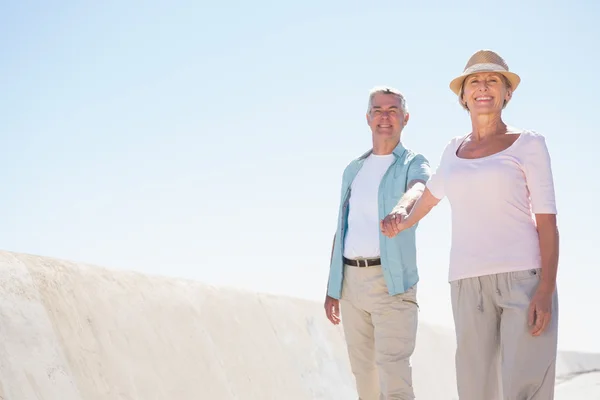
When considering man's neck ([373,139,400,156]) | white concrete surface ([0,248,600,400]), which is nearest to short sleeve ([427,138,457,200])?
man's neck ([373,139,400,156])

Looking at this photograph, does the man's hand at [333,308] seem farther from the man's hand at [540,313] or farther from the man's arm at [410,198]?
the man's hand at [540,313]

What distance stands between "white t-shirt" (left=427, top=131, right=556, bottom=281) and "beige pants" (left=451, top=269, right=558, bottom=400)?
0.05m

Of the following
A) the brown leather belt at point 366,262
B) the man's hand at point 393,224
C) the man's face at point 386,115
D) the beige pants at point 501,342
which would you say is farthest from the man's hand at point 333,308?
the beige pants at point 501,342

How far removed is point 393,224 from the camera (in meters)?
2.89

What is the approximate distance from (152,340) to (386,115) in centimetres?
237

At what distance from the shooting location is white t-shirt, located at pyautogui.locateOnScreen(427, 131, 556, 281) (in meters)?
2.46

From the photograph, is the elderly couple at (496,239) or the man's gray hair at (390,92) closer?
the elderly couple at (496,239)

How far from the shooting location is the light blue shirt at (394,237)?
3.45m

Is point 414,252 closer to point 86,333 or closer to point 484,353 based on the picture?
point 484,353

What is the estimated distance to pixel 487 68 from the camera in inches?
104

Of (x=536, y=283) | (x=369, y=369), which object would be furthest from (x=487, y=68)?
(x=369, y=369)

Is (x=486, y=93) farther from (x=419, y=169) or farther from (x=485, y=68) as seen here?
(x=419, y=169)

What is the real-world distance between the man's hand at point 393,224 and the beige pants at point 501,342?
38 centimetres

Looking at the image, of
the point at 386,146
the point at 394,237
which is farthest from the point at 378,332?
the point at 386,146
